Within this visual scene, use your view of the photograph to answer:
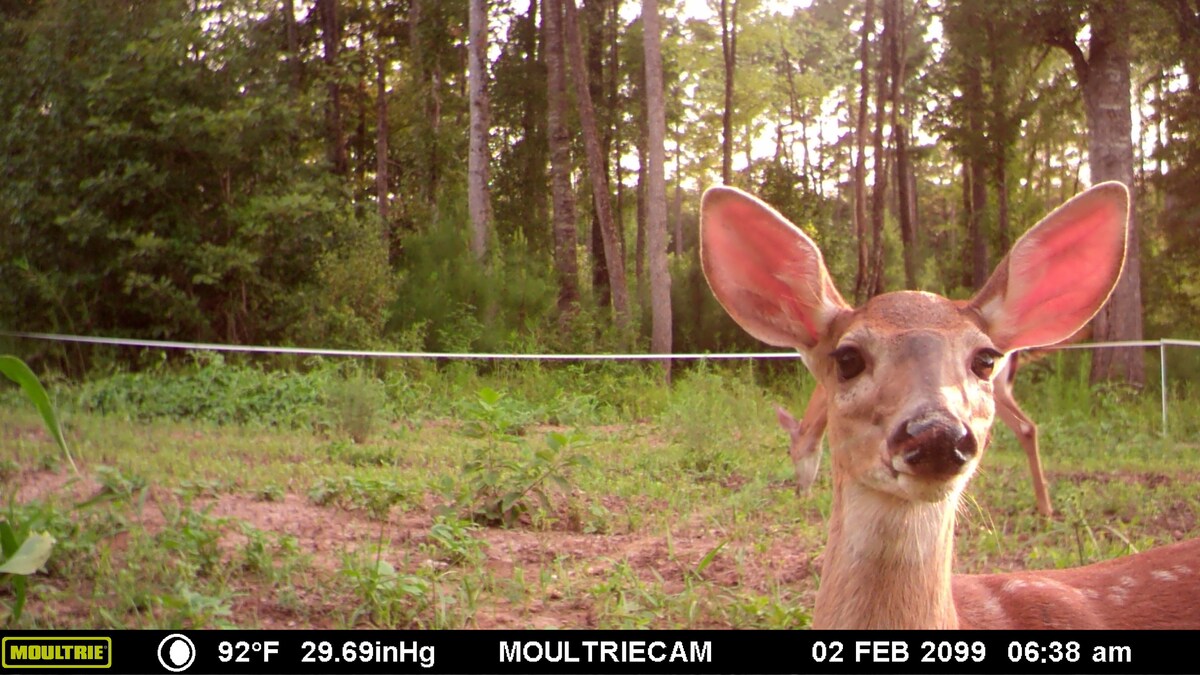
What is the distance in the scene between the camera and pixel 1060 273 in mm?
2576

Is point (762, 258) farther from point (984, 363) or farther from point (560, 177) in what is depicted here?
point (560, 177)

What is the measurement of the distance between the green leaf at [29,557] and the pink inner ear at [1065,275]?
7.79ft

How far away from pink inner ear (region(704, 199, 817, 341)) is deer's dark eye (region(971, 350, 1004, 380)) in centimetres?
38

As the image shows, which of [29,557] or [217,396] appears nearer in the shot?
[29,557]

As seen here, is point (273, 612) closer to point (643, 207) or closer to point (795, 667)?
point (795, 667)

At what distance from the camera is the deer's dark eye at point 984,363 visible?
233cm

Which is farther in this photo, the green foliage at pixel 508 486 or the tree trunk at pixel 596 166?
the tree trunk at pixel 596 166

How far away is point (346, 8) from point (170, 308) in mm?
10243

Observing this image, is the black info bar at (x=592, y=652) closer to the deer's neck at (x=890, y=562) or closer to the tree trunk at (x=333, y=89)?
the deer's neck at (x=890, y=562)

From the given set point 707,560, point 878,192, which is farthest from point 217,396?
point 878,192

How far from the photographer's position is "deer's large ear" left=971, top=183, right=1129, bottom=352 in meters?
2.52

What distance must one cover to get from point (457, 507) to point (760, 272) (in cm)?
292

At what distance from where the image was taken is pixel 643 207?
23.4 meters

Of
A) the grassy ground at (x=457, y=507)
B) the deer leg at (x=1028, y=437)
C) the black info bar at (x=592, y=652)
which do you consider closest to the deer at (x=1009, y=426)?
the deer leg at (x=1028, y=437)
